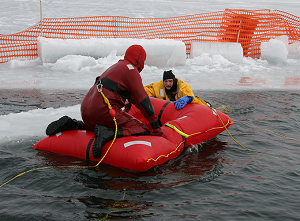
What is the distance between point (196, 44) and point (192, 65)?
3.24 ft

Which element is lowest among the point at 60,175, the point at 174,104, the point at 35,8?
the point at 60,175

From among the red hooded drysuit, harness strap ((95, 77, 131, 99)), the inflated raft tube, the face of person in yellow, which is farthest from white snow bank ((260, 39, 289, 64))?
harness strap ((95, 77, 131, 99))

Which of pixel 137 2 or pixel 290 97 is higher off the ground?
pixel 137 2

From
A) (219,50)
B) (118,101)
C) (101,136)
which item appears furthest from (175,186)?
(219,50)

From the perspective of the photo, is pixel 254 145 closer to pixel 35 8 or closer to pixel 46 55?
pixel 46 55

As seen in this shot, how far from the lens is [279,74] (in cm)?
1040

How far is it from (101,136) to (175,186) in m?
1.08

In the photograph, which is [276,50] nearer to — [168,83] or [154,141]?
[168,83]

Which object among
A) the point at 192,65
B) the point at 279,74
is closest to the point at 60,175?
the point at 192,65

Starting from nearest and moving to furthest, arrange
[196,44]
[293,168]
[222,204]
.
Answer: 1. [222,204]
2. [293,168]
3. [196,44]

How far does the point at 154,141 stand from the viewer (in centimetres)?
383

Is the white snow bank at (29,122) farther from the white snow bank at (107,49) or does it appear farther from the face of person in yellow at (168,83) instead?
the white snow bank at (107,49)

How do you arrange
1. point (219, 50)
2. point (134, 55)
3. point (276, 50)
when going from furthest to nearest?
point (276, 50) → point (219, 50) → point (134, 55)

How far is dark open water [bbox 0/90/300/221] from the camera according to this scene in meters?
2.83
